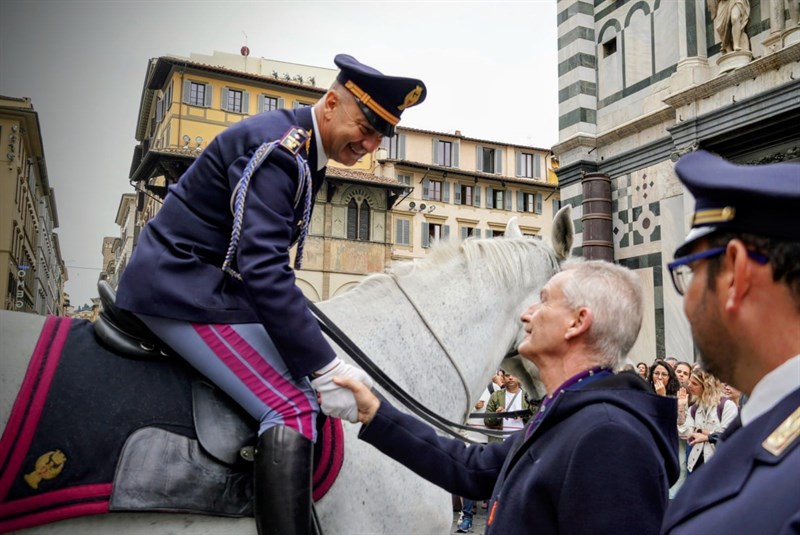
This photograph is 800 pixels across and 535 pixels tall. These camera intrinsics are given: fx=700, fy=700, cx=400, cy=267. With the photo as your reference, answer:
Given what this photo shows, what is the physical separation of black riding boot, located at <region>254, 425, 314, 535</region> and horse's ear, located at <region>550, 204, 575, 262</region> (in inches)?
78.6

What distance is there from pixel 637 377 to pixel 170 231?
175 cm

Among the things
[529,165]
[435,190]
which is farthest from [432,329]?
[529,165]

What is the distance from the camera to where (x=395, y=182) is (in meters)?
38.9

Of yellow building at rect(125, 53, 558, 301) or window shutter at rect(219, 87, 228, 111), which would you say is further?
window shutter at rect(219, 87, 228, 111)

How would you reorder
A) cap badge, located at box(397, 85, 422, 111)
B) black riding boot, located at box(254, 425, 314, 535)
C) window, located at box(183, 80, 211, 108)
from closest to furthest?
1. black riding boot, located at box(254, 425, 314, 535)
2. cap badge, located at box(397, 85, 422, 111)
3. window, located at box(183, 80, 211, 108)

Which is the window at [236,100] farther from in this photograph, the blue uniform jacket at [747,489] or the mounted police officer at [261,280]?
the blue uniform jacket at [747,489]

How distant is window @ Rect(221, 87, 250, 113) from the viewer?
38.1 meters

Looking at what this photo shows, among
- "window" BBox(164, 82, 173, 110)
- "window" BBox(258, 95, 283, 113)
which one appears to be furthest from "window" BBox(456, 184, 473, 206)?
"window" BBox(164, 82, 173, 110)

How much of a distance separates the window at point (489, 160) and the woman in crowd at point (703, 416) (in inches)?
1563

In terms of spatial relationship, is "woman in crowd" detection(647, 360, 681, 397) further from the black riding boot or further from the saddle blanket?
the black riding boot

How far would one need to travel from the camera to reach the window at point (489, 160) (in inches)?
1825

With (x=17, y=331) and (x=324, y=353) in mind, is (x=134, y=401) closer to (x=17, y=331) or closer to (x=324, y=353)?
(x=17, y=331)

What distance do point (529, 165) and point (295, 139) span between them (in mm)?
46434

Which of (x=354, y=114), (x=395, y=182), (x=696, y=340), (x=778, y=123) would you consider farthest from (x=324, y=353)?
(x=395, y=182)
